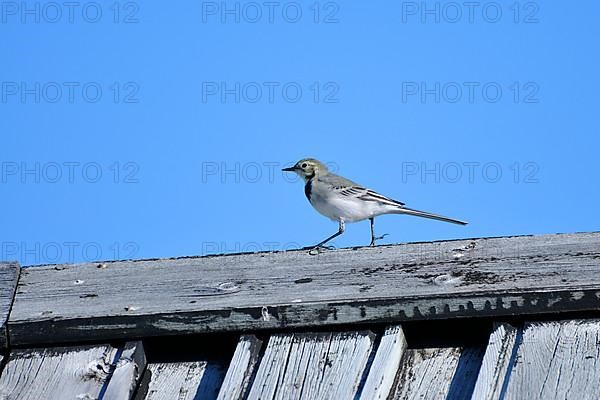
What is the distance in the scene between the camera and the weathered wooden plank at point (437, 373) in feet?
10.3

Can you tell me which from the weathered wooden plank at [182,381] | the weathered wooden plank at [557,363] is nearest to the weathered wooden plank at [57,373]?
the weathered wooden plank at [182,381]

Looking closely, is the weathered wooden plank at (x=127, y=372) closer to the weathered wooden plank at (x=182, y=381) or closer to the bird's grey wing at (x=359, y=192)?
the weathered wooden plank at (x=182, y=381)

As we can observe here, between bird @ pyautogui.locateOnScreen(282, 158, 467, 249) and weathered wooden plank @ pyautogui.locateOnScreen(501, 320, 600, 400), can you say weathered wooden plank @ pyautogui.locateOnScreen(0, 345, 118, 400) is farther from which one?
bird @ pyautogui.locateOnScreen(282, 158, 467, 249)

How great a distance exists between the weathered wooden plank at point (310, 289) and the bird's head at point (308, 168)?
6905mm

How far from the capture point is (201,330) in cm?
352

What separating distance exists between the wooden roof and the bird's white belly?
593cm

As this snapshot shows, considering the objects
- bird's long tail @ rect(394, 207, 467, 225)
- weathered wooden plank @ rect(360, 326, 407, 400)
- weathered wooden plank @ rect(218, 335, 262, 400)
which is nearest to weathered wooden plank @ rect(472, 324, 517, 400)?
weathered wooden plank @ rect(360, 326, 407, 400)

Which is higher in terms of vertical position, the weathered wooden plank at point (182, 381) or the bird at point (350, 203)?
the weathered wooden plank at point (182, 381)

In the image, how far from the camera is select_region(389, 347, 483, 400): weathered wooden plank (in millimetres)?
3131

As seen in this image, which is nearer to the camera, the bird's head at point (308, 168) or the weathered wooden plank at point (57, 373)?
the weathered wooden plank at point (57, 373)

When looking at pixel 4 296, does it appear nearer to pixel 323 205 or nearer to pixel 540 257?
pixel 540 257

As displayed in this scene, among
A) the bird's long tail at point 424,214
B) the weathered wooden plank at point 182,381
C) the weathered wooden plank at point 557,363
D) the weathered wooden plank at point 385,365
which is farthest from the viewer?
the bird's long tail at point 424,214

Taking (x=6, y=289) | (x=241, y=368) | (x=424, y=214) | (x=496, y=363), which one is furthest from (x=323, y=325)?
(x=424, y=214)

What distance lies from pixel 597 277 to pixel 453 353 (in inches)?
18.9
